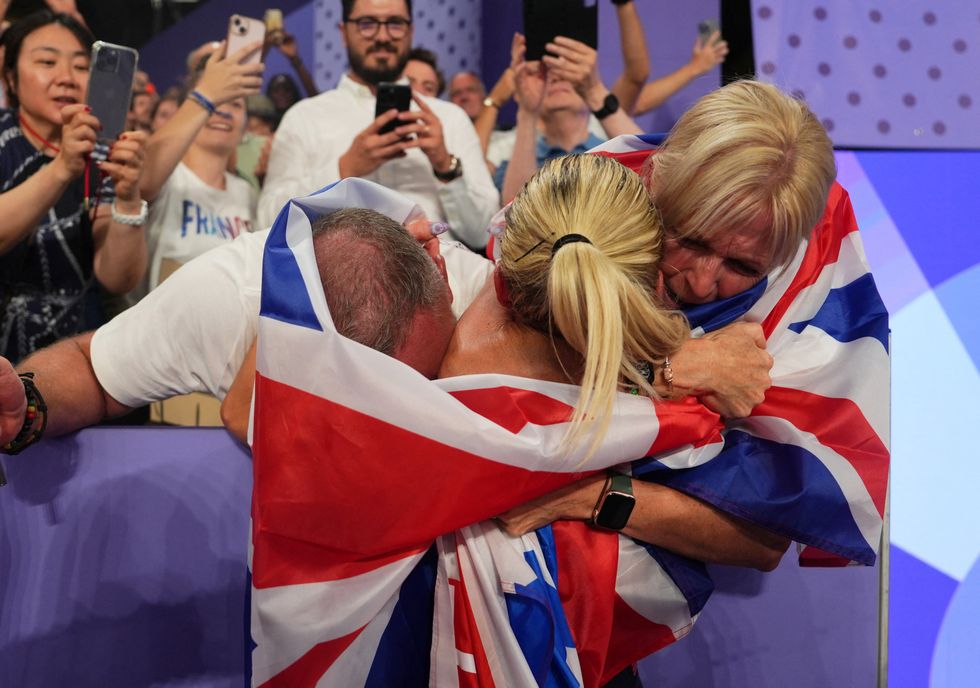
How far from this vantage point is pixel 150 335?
60.2 inches

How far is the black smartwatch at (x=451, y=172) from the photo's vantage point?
8.78 feet

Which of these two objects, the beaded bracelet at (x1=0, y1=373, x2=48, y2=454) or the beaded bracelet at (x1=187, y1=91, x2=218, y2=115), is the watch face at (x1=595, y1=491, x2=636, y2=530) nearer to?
the beaded bracelet at (x1=0, y1=373, x2=48, y2=454)

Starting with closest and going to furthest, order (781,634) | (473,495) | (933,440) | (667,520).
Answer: (473,495), (667,520), (781,634), (933,440)

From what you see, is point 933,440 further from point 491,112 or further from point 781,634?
point 491,112

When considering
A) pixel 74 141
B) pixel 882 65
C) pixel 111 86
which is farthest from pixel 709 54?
pixel 74 141

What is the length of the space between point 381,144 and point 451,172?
25 centimetres

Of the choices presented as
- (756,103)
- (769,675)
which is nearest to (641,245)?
(756,103)

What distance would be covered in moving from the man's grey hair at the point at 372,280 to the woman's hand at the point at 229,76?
4.80 ft

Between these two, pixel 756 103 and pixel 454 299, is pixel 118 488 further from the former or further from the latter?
pixel 756 103

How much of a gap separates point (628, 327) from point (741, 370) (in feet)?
0.84

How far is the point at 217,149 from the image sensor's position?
2844mm

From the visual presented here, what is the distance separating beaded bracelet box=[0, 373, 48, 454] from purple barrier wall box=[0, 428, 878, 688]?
0.39 feet

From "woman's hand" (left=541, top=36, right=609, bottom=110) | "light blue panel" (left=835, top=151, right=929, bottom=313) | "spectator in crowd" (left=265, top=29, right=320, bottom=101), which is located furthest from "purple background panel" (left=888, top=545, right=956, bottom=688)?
"spectator in crowd" (left=265, top=29, right=320, bottom=101)

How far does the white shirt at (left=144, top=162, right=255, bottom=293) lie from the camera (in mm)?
2588
